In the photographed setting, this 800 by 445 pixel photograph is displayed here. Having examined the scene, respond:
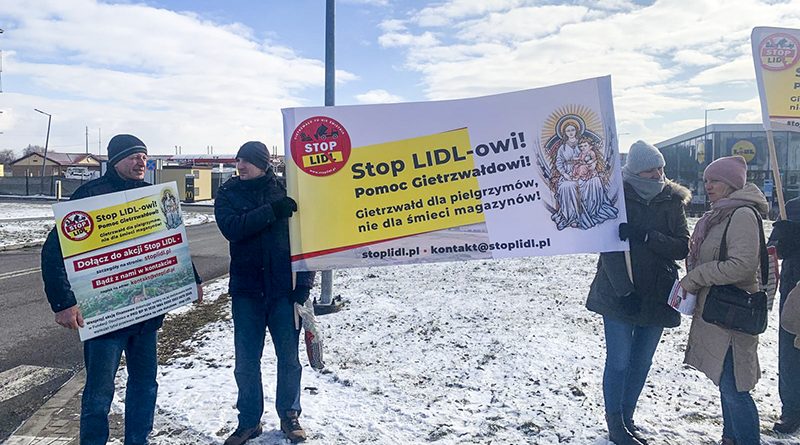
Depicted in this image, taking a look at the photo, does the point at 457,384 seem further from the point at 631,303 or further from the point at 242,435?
the point at 242,435

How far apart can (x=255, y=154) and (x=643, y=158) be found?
2.48 meters

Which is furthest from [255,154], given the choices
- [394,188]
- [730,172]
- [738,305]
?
[738,305]

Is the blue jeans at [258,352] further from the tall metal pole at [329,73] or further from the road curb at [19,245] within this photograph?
the road curb at [19,245]

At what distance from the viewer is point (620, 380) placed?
3389 mm

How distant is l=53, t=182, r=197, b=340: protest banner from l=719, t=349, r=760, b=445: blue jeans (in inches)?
130

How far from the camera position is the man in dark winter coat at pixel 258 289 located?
11.1ft

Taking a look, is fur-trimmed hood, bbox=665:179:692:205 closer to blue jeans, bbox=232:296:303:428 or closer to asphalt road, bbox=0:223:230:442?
blue jeans, bbox=232:296:303:428

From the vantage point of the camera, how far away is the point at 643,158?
3.30m

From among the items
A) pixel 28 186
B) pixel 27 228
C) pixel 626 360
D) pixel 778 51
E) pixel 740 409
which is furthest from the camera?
pixel 28 186

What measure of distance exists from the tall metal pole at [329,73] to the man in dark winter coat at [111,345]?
3.30 meters

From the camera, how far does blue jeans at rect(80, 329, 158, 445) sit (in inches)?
118

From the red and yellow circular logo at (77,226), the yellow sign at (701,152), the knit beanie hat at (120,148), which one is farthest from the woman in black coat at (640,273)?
the yellow sign at (701,152)

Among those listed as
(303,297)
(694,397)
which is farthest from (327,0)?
(694,397)

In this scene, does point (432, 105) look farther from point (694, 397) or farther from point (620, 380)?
point (694, 397)
